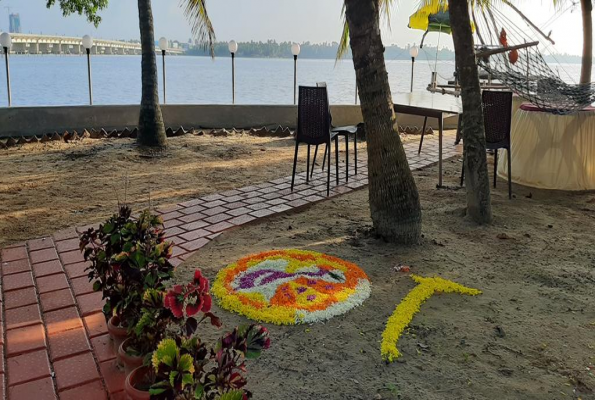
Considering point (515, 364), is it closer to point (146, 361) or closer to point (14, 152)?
point (146, 361)

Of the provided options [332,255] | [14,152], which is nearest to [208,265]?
[332,255]

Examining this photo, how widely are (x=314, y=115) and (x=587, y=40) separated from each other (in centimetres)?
491

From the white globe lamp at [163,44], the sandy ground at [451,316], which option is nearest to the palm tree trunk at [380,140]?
the sandy ground at [451,316]

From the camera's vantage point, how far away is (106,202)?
4.68m

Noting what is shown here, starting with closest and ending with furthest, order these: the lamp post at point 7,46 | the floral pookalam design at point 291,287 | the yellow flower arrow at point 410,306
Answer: the yellow flower arrow at point 410,306 → the floral pookalam design at point 291,287 → the lamp post at point 7,46

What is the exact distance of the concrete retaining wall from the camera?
321 inches

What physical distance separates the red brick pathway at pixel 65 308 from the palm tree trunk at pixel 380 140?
1.16 metres

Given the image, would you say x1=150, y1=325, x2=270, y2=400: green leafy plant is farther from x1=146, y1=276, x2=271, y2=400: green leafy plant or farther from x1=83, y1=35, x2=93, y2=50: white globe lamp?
x1=83, y1=35, x2=93, y2=50: white globe lamp

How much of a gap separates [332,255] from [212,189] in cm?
211

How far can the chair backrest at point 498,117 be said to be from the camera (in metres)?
4.96

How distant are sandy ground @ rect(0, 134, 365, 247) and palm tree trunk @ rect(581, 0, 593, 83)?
3.49 meters

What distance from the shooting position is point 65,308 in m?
2.70

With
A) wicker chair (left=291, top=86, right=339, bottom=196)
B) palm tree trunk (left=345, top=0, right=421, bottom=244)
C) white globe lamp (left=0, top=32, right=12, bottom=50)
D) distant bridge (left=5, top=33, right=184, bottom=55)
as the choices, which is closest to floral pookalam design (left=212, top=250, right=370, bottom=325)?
palm tree trunk (left=345, top=0, right=421, bottom=244)

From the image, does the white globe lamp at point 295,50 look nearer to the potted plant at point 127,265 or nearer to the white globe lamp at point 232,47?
the white globe lamp at point 232,47
